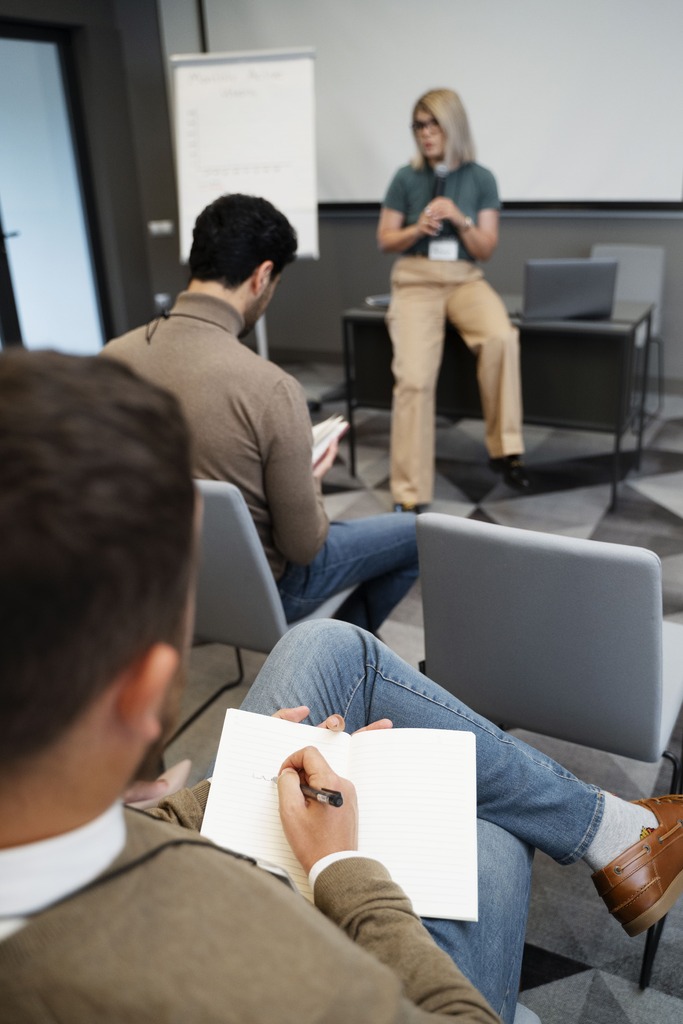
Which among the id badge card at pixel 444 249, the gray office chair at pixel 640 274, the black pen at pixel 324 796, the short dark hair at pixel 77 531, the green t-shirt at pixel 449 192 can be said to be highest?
the green t-shirt at pixel 449 192

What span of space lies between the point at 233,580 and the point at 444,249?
2.22 meters

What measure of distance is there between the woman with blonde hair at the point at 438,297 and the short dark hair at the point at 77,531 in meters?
2.82

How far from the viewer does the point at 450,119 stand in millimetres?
3275

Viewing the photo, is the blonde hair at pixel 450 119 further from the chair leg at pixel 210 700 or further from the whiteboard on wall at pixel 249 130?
the chair leg at pixel 210 700

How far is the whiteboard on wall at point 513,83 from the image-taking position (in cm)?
396

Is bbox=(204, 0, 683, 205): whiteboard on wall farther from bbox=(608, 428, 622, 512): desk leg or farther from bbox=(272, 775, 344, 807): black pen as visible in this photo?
bbox=(272, 775, 344, 807): black pen

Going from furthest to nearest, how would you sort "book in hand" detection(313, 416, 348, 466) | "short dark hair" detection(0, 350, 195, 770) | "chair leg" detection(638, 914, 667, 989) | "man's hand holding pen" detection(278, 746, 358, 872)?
"book in hand" detection(313, 416, 348, 466) < "chair leg" detection(638, 914, 667, 989) < "man's hand holding pen" detection(278, 746, 358, 872) < "short dark hair" detection(0, 350, 195, 770)

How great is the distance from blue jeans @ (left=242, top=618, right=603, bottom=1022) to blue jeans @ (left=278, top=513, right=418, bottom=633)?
26.2 inches

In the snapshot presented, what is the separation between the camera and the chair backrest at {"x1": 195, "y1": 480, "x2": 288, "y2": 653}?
1.49 m

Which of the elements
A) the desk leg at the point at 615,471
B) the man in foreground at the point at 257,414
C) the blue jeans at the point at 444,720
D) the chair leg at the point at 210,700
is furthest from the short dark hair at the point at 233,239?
the desk leg at the point at 615,471

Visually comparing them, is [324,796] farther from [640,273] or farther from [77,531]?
[640,273]

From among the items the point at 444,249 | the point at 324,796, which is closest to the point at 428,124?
the point at 444,249

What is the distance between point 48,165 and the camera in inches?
180

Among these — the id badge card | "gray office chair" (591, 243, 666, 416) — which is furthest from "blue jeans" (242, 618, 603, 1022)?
"gray office chair" (591, 243, 666, 416)
